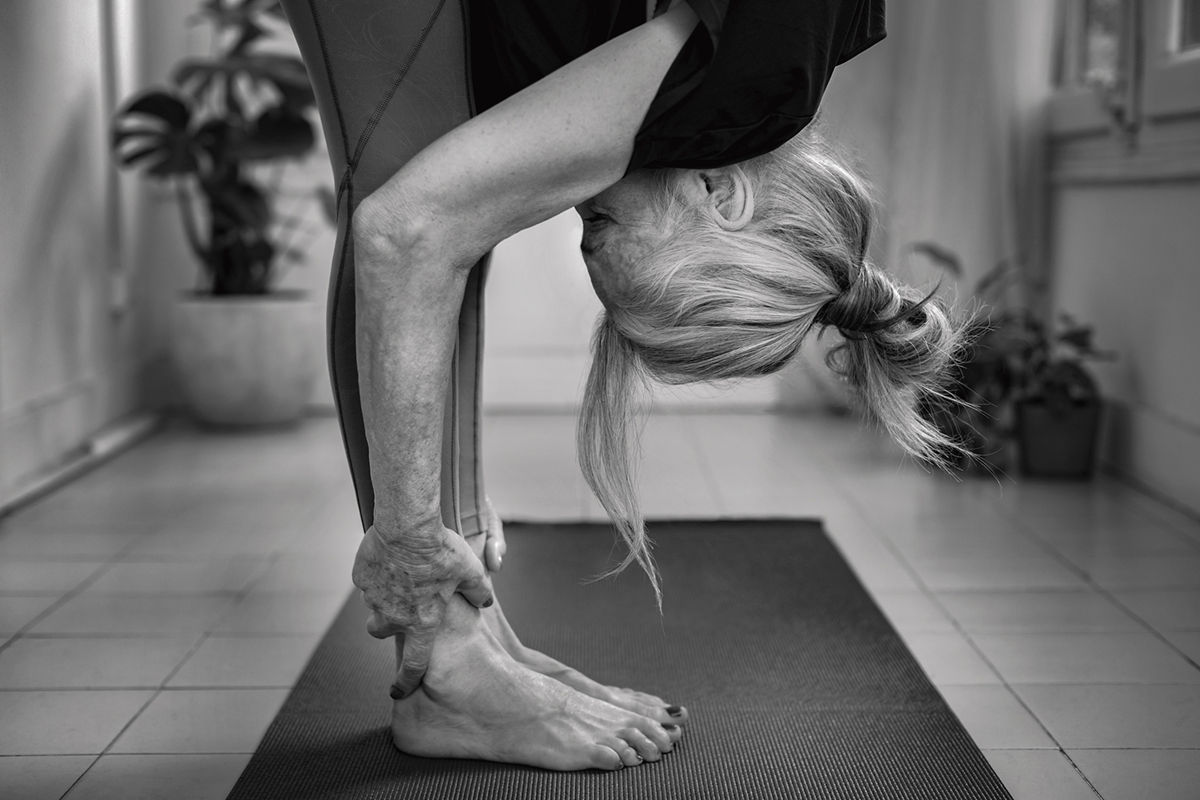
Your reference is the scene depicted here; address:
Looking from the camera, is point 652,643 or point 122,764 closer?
point 122,764

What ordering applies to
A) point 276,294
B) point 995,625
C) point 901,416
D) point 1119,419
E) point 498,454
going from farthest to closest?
point 276,294 → point 498,454 → point 1119,419 → point 995,625 → point 901,416

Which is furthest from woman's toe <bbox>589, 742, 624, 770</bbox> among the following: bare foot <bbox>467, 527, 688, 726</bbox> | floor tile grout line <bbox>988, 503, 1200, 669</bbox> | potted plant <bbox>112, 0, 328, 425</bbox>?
potted plant <bbox>112, 0, 328, 425</bbox>

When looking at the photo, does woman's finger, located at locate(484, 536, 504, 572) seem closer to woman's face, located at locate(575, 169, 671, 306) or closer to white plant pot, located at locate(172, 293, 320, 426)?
woman's face, located at locate(575, 169, 671, 306)

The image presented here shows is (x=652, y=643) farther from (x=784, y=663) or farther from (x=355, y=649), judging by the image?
(x=355, y=649)

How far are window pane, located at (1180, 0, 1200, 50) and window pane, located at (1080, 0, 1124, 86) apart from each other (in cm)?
34

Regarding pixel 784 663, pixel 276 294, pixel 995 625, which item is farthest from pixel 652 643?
pixel 276 294

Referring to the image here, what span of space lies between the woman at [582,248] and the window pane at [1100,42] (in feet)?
7.25

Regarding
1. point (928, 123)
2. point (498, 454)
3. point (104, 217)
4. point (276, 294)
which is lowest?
point (498, 454)

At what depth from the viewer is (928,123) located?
11.9ft

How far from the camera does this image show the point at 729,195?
132cm

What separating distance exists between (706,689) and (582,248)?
1.99ft

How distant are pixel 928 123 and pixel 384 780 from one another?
282 cm

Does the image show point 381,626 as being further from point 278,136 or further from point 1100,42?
point 1100,42

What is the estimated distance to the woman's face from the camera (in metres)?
1.30
